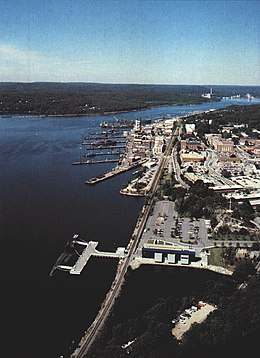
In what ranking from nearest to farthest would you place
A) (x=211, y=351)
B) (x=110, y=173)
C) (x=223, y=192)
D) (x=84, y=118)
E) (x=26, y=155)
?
(x=211, y=351) < (x=223, y=192) < (x=110, y=173) < (x=26, y=155) < (x=84, y=118)

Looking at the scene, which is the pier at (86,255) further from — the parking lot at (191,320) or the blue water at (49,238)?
the parking lot at (191,320)

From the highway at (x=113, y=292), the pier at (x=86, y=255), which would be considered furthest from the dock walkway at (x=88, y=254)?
the highway at (x=113, y=292)

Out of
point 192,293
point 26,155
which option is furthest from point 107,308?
point 26,155

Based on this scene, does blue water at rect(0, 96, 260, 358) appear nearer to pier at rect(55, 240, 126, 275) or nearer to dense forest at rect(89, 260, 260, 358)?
pier at rect(55, 240, 126, 275)

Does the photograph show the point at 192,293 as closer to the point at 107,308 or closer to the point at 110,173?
the point at 107,308

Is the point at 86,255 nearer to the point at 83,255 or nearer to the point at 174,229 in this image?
A: the point at 83,255

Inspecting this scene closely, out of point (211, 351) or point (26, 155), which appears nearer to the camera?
point (211, 351)

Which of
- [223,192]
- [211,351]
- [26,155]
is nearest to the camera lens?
[211,351]
